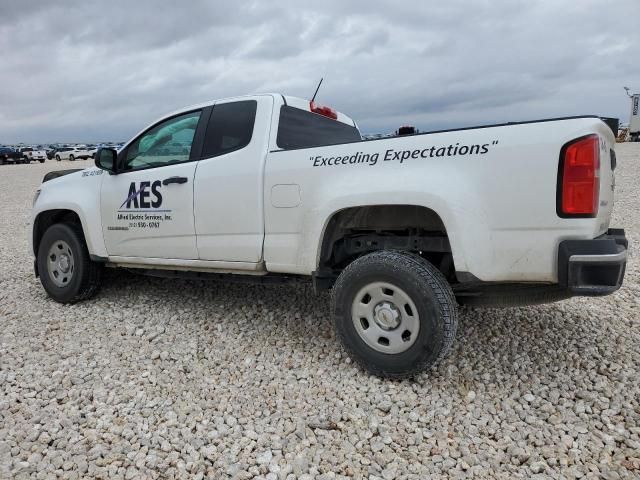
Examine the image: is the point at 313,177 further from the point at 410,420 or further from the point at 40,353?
the point at 40,353

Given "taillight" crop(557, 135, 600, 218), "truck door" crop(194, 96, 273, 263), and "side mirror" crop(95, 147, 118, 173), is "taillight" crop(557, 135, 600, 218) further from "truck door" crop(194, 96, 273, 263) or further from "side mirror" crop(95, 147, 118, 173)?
"side mirror" crop(95, 147, 118, 173)

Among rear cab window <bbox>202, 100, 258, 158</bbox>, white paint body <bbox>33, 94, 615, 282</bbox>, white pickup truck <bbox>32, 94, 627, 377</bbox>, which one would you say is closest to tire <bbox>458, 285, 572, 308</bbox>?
white pickup truck <bbox>32, 94, 627, 377</bbox>

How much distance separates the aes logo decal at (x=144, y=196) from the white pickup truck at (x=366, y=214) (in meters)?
0.02

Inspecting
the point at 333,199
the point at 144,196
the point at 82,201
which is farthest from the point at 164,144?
the point at 333,199

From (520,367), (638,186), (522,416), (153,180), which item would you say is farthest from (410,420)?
(638,186)

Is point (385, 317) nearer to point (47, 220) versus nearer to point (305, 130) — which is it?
point (305, 130)

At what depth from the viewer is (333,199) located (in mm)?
3072

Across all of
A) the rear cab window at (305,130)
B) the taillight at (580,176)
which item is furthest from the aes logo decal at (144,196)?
the taillight at (580,176)

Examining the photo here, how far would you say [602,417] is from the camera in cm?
261

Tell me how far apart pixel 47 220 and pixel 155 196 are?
1749 mm

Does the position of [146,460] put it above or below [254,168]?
below

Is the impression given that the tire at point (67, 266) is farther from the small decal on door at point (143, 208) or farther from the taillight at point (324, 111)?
the taillight at point (324, 111)

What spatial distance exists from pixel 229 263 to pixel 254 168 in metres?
0.76

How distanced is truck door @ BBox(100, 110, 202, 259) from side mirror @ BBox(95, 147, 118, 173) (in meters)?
0.05
